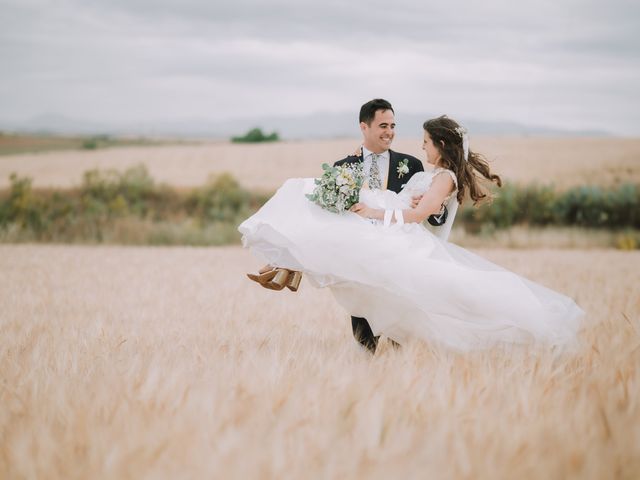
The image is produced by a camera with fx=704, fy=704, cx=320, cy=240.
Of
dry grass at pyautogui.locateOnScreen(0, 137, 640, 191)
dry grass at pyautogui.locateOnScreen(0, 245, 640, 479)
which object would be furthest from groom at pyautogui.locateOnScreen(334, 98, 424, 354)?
dry grass at pyautogui.locateOnScreen(0, 137, 640, 191)

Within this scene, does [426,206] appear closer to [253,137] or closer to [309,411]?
[309,411]

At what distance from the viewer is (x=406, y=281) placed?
173 inches

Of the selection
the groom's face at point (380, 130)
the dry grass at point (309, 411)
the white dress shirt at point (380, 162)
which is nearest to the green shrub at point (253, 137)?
the dry grass at point (309, 411)

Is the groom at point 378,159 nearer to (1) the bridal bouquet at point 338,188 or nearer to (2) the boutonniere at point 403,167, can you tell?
(2) the boutonniere at point 403,167

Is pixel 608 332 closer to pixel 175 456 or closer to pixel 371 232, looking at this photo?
pixel 371 232

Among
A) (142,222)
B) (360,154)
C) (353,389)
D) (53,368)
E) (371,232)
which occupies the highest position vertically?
(360,154)

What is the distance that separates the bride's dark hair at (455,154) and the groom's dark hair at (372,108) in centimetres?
30

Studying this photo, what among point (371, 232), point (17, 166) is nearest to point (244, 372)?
point (371, 232)

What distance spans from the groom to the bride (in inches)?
7.1

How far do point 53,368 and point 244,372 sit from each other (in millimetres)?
1144

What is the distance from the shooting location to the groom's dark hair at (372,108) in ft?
15.6

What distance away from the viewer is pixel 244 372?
344 centimetres

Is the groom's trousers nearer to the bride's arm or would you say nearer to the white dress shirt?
the bride's arm

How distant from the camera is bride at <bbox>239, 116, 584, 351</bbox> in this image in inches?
173
